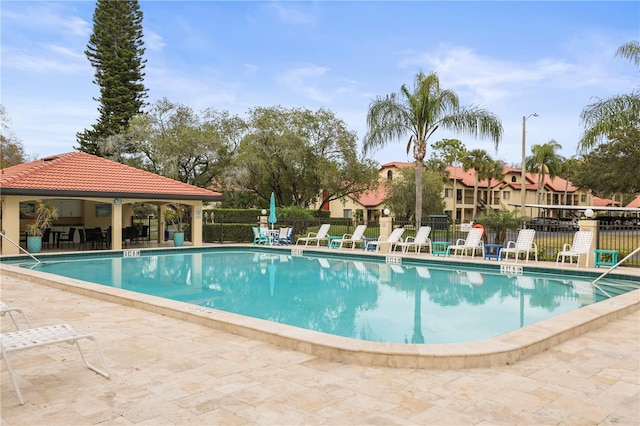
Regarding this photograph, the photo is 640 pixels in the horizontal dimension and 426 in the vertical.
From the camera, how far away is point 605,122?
16.9 metres

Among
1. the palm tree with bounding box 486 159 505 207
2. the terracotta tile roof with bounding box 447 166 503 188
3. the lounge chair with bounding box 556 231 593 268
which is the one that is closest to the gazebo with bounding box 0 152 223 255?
the lounge chair with bounding box 556 231 593 268

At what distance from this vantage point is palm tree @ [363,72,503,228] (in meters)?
21.0

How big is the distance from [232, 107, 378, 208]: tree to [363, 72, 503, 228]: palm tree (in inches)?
396

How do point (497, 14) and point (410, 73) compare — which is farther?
point (410, 73)

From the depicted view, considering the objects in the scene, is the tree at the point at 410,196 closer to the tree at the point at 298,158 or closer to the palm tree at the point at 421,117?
the tree at the point at 298,158

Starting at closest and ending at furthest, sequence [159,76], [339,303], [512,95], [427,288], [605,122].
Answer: [339,303] < [427,288] < [605,122] < [512,95] < [159,76]

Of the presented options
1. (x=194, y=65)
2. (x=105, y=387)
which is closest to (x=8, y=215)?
(x=194, y=65)

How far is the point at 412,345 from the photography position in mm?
5273

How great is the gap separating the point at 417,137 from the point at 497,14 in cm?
798

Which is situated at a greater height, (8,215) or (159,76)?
(159,76)

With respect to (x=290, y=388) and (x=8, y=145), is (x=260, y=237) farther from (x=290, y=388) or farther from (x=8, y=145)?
(x=8, y=145)

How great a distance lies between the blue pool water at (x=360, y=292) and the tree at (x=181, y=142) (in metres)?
14.2

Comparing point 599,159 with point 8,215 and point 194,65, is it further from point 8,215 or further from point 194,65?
point 8,215

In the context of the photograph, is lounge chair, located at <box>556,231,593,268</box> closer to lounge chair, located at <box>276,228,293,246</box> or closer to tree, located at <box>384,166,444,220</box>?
lounge chair, located at <box>276,228,293,246</box>
